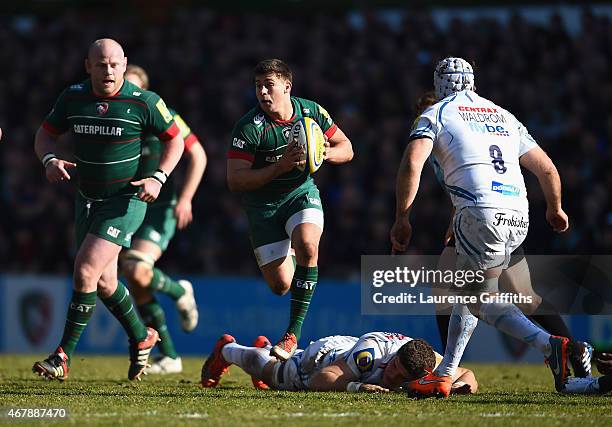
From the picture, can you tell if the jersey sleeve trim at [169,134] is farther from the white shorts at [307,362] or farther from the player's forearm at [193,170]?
the white shorts at [307,362]

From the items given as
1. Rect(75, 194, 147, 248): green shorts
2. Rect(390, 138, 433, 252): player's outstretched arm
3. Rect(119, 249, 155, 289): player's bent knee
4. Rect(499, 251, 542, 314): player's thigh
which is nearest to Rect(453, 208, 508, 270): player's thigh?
Rect(390, 138, 433, 252): player's outstretched arm

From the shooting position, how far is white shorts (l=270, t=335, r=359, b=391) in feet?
25.3

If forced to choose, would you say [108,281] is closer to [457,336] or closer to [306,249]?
[306,249]

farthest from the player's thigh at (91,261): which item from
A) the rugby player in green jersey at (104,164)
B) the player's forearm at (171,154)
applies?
the player's forearm at (171,154)

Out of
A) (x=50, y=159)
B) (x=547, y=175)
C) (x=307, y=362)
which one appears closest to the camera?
(x=547, y=175)

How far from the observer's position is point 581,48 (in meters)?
18.0

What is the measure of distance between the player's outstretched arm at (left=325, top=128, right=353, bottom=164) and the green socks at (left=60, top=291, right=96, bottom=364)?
7.63ft

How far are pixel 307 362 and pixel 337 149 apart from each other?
75.0 inches

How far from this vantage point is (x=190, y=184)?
33.0 feet

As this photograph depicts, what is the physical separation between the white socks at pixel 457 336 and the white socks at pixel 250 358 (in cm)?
155

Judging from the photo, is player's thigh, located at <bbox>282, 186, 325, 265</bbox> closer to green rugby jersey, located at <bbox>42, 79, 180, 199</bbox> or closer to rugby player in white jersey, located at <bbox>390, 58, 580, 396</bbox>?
rugby player in white jersey, located at <bbox>390, 58, 580, 396</bbox>

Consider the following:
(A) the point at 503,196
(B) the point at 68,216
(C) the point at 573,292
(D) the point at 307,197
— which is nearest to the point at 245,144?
(D) the point at 307,197

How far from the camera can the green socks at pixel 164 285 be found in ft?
33.9

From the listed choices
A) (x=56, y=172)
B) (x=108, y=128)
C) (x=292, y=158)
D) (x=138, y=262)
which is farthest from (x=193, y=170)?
(x=292, y=158)
